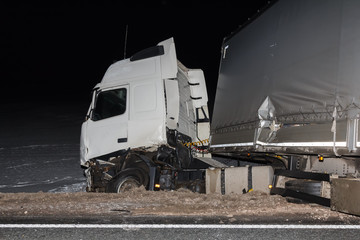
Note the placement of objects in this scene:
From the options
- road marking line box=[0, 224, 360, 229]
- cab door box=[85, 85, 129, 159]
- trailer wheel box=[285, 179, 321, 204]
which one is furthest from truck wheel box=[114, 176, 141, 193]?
trailer wheel box=[285, 179, 321, 204]

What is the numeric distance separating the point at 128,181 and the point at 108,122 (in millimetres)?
1280

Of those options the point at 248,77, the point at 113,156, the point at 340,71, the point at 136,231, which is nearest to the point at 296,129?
the point at 340,71

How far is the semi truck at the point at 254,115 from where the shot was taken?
4160mm

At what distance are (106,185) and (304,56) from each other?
15.7 ft

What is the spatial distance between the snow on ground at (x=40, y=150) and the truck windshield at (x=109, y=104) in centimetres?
220

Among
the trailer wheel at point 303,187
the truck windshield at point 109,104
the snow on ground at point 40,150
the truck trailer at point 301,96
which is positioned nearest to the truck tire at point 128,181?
the truck windshield at point 109,104

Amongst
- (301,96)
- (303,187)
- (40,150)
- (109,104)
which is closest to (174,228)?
(303,187)

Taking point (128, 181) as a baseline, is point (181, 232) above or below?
below

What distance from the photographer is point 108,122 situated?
773cm

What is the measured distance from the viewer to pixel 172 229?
466 centimetres

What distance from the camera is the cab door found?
761 cm

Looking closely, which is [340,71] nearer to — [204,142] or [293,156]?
[293,156]

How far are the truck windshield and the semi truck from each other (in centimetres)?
2

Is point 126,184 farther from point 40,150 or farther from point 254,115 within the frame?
point 40,150
